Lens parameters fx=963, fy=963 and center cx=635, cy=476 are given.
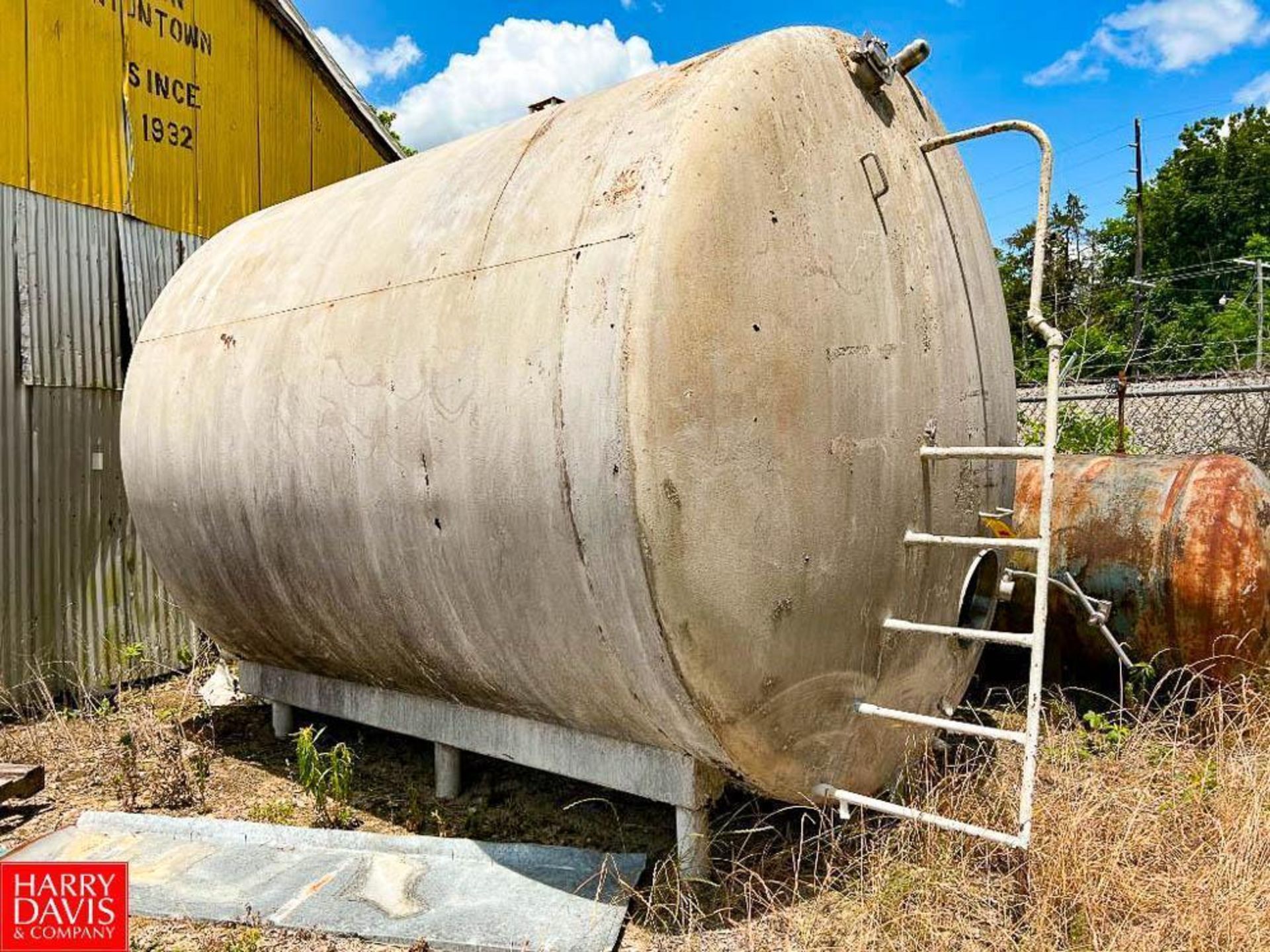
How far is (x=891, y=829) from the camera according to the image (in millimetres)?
3586

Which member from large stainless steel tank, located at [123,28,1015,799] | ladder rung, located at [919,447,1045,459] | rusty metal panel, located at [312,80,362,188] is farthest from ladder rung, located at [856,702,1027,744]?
rusty metal panel, located at [312,80,362,188]

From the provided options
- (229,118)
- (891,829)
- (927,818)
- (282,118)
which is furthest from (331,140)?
(927,818)

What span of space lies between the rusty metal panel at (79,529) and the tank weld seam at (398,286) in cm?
144

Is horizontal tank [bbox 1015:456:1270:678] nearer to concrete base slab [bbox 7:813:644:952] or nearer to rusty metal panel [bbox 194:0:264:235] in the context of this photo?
concrete base slab [bbox 7:813:644:952]

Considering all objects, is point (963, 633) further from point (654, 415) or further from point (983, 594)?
point (654, 415)

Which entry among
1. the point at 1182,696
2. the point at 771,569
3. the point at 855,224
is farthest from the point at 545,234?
the point at 1182,696

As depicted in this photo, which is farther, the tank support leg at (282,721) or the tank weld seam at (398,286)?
the tank support leg at (282,721)

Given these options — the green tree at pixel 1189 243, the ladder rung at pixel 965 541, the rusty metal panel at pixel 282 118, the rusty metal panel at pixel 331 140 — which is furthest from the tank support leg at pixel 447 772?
the green tree at pixel 1189 243

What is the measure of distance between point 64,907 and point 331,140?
22.2 ft

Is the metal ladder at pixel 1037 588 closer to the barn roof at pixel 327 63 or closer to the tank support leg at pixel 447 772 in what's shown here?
the tank support leg at pixel 447 772

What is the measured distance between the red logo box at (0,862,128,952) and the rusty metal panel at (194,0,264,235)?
509cm

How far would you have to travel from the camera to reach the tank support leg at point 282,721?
529 cm

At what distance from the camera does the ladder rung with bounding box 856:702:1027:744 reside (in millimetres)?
3066

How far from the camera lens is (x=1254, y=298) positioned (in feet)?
104
